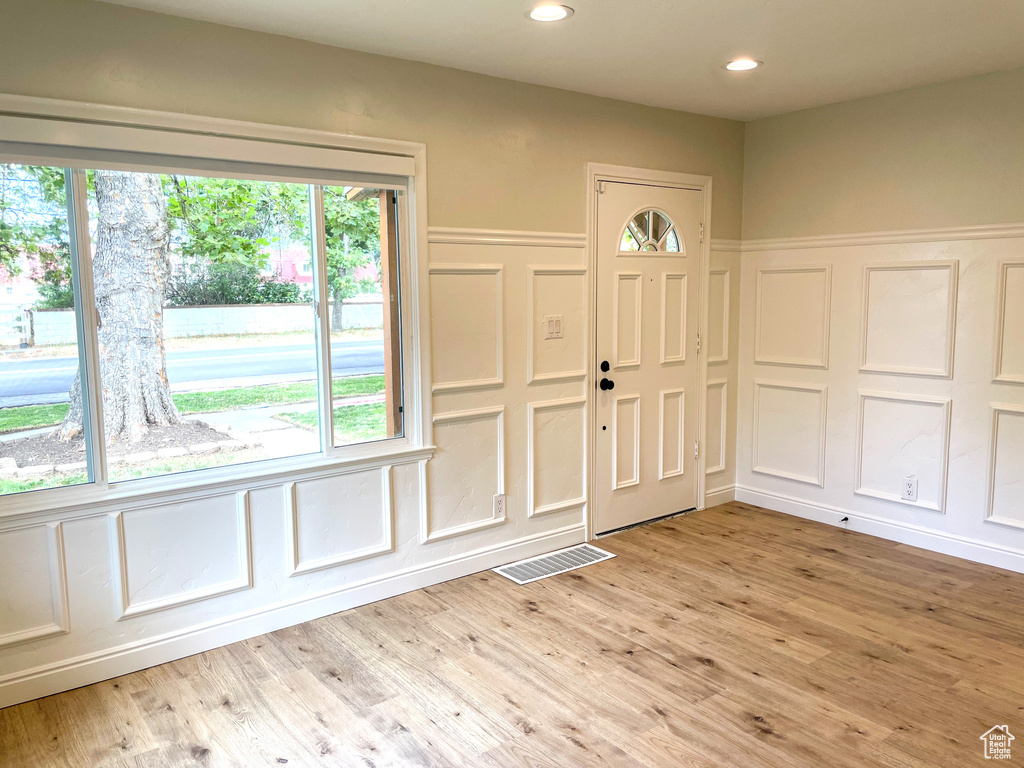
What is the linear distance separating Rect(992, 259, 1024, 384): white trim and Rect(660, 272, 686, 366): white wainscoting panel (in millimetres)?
1630

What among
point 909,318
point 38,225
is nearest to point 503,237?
point 38,225

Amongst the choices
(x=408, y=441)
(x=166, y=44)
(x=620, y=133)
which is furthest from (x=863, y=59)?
(x=166, y=44)

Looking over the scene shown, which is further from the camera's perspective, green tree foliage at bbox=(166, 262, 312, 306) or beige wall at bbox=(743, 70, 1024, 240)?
beige wall at bbox=(743, 70, 1024, 240)

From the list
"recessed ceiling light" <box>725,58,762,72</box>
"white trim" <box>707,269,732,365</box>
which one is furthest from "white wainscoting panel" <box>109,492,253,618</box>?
"white trim" <box>707,269,732,365</box>

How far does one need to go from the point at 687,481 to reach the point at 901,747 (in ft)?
8.11

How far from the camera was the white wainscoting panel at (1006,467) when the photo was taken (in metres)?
3.67

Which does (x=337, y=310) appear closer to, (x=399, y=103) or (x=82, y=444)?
(x=399, y=103)

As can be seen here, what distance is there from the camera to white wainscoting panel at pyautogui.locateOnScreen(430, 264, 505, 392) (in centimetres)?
352

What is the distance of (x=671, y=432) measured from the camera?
460cm

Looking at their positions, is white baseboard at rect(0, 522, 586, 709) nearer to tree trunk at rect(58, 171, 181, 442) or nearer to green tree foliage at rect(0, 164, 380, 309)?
tree trunk at rect(58, 171, 181, 442)

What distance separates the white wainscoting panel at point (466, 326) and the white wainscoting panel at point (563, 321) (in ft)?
0.65

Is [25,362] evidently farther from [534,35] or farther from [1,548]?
[534,35]

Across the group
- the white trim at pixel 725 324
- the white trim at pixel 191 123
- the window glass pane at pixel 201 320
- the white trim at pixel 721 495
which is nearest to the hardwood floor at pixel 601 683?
the window glass pane at pixel 201 320

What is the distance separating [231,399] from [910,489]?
11.8 ft
